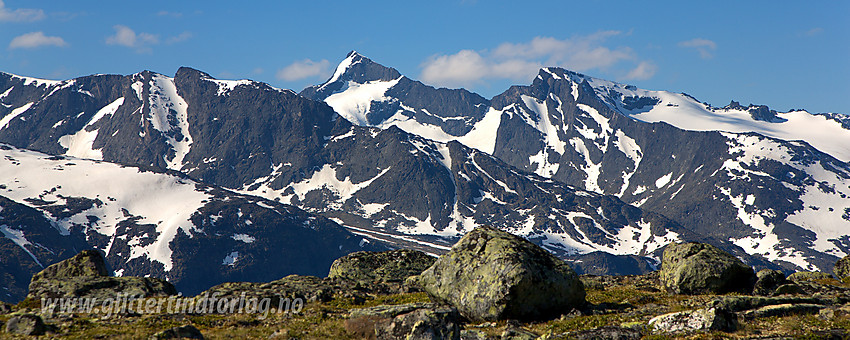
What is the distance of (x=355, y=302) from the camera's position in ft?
155

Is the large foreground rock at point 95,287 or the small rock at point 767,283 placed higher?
the small rock at point 767,283

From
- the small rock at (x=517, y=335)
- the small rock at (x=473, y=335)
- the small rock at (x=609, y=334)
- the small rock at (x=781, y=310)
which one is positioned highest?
the small rock at (x=781, y=310)

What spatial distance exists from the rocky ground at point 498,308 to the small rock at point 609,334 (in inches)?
1.8

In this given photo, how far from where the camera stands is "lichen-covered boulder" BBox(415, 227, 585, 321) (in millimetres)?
37250

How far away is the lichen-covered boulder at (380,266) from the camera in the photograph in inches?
2534

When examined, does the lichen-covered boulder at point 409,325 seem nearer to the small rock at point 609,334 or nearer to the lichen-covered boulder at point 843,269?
the small rock at point 609,334

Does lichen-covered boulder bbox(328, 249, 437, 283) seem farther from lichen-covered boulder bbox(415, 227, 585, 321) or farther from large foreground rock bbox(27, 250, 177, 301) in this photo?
lichen-covered boulder bbox(415, 227, 585, 321)

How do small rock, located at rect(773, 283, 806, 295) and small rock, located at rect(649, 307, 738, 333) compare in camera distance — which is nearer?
small rock, located at rect(649, 307, 738, 333)

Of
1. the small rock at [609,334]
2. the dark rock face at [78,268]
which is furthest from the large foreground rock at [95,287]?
the small rock at [609,334]

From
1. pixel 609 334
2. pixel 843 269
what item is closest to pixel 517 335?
pixel 609 334

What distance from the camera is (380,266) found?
216 feet

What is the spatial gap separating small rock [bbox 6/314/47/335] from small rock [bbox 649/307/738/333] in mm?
29958

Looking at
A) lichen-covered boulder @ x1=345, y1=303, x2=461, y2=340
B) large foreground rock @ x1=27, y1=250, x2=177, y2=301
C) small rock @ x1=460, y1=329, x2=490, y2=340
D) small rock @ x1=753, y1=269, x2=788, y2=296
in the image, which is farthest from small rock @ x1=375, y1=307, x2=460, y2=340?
small rock @ x1=753, y1=269, x2=788, y2=296

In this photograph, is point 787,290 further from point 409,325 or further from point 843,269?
point 409,325
